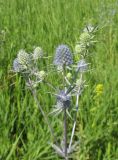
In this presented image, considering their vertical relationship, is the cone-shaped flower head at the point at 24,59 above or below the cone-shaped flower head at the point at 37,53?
below

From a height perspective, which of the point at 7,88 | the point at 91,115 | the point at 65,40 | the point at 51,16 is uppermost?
the point at 51,16

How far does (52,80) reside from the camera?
88.0 inches

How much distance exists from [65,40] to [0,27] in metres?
0.49

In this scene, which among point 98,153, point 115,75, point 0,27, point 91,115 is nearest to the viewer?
point 98,153

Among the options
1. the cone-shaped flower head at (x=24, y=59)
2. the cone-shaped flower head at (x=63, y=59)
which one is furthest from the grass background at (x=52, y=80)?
the cone-shaped flower head at (x=24, y=59)

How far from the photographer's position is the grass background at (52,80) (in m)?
1.82

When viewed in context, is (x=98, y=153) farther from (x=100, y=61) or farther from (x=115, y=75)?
(x=100, y=61)

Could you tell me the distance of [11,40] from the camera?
2.72m

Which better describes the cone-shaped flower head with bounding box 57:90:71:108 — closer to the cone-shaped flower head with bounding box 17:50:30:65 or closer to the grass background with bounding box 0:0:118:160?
the cone-shaped flower head with bounding box 17:50:30:65

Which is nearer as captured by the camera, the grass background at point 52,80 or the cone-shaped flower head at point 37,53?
the cone-shaped flower head at point 37,53

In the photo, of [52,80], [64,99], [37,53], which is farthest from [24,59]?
[52,80]

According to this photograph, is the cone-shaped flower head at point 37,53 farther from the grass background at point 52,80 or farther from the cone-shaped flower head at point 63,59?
the grass background at point 52,80

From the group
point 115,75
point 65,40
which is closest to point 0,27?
point 65,40

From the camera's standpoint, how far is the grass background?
1.82 metres
